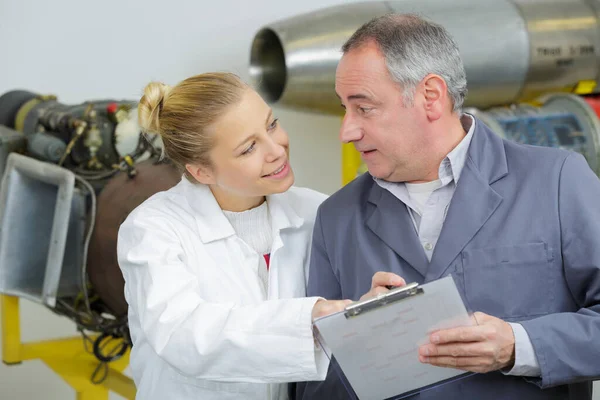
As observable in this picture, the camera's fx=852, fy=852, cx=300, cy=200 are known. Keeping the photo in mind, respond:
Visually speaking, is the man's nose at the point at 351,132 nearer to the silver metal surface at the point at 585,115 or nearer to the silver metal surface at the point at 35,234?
the silver metal surface at the point at 35,234

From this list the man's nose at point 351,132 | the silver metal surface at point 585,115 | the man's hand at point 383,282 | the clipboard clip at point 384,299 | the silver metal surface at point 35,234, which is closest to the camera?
the clipboard clip at point 384,299

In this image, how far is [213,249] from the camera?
160 cm

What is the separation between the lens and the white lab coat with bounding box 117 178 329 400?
54.1 inches

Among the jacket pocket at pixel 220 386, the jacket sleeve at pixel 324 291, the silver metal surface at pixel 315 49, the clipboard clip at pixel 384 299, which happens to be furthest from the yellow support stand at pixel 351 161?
the clipboard clip at pixel 384 299

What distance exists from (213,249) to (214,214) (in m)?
0.07

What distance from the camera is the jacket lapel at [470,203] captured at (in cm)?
144

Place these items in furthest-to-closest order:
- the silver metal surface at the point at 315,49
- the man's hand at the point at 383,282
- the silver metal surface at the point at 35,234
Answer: the silver metal surface at the point at 315,49
the silver metal surface at the point at 35,234
the man's hand at the point at 383,282

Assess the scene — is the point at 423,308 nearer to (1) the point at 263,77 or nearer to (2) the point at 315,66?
(2) the point at 315,66

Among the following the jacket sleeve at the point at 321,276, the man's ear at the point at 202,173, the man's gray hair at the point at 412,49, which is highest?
the man's gray hair at the point at 412,49

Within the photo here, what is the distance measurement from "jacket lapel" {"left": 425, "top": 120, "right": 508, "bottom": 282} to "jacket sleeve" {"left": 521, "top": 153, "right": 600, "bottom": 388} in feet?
0.38

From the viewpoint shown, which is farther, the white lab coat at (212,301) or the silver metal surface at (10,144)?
the silver metal surface at (10,144)

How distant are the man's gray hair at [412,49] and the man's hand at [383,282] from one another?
0.35 m

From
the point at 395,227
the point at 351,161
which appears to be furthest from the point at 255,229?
the point at 351,161

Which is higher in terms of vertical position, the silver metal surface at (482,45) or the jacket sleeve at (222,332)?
the silver metal surface at (482,45)
